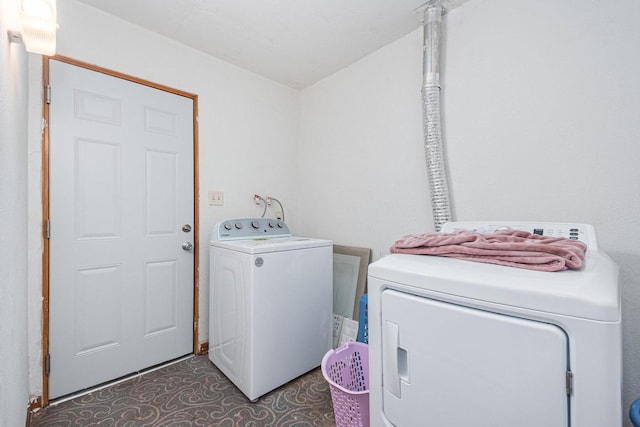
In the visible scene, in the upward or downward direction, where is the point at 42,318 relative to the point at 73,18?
downward

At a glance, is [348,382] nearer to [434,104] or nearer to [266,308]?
[266,308]

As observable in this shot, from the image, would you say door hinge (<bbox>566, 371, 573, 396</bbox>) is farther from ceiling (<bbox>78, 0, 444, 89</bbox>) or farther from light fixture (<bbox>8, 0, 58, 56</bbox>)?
ceiling (<bbox>78, 0, 444, 89</bbox>)

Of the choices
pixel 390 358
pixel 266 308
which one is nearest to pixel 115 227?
pixel 266 308

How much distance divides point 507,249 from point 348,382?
115 cm

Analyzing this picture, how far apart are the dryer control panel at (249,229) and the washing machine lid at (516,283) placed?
4.76ft

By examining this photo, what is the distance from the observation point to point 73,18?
1.65m

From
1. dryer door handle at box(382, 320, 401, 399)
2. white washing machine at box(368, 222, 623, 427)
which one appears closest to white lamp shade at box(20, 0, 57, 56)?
white washing machine at box(368, 222, 623, 427)

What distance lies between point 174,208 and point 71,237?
1.98 ft

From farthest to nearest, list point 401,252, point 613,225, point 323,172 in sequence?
point 323,172
point 613,225
point 401,252

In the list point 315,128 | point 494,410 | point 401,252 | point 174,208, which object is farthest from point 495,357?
point 315,128

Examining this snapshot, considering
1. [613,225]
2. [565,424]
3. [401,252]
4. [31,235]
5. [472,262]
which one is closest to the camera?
[565,424]

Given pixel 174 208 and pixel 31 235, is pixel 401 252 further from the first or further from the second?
pixel 31 235

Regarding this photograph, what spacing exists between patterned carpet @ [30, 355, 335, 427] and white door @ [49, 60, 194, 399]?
0.15 metres

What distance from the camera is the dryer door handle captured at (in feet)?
2.75
